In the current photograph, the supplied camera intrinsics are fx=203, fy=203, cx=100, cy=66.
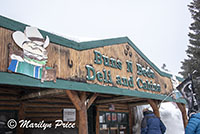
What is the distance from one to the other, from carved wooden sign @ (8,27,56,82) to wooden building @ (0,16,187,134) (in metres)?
0.02

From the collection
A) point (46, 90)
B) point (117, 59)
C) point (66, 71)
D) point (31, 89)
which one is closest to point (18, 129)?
point (31, 89)

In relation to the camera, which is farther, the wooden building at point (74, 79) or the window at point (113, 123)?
the window at point (113, 123)

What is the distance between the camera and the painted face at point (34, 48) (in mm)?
4640

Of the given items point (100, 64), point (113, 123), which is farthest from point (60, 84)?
point (113, 123)

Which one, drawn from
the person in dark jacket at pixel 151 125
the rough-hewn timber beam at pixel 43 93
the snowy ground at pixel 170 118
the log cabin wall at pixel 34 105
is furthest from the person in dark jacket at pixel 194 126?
the snowy ground at pixel 170 118

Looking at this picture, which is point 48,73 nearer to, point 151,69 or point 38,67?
point 38,67

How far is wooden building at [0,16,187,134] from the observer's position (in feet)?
14.6

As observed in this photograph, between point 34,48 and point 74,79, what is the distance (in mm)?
1435

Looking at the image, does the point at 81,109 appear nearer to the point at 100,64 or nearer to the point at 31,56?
the point at 100,64

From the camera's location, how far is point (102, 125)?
1054 centimetres

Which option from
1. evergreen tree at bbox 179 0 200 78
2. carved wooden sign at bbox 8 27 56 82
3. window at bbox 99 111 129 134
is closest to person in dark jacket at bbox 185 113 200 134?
carved wooden sign at bbox 8 27 56 82

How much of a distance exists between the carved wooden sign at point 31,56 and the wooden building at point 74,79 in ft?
0.07

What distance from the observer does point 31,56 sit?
15.3 feet

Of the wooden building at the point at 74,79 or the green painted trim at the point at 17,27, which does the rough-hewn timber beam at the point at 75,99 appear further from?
the green painted trim at the point at 17,27
